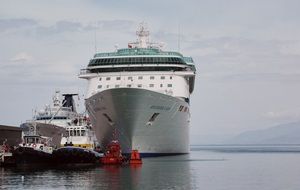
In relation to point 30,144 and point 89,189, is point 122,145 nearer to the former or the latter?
point 30,144

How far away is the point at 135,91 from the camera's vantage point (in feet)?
228

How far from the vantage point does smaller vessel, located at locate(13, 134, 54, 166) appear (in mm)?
62562

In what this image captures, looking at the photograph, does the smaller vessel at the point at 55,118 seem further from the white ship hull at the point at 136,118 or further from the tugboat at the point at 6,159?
the tugboat at the point at 6,159

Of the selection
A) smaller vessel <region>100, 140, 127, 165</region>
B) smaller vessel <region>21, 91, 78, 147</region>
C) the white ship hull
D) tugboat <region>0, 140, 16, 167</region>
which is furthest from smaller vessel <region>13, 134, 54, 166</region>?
smaller vessel <region>21, 91, 78, 147</region>

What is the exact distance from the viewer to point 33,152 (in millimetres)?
63344

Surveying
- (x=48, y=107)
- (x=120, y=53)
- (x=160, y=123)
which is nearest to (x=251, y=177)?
(x=160, y=123)

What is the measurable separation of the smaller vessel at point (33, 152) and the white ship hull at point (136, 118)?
8247mm

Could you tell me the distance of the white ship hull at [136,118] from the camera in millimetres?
69625

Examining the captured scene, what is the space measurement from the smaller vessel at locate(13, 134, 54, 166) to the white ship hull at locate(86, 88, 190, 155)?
825 cm

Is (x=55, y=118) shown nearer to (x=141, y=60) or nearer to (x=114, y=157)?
(x=141, y=60)

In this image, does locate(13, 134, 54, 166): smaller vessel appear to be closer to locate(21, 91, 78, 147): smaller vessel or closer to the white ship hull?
the white ship hull

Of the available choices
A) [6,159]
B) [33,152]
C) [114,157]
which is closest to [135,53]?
[114,157]

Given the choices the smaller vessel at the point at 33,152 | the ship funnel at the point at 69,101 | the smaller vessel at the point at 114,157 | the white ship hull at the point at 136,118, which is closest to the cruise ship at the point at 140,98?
the white ship hull at the point at 136,118

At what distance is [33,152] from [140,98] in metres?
14.2
